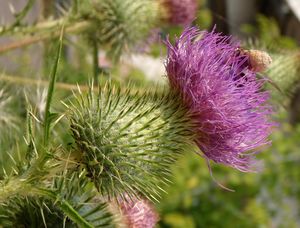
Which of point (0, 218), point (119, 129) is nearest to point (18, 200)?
point (0, 218)

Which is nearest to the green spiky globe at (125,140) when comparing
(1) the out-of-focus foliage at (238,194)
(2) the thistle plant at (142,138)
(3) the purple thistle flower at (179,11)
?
(2) the thistle plant at (142,138)

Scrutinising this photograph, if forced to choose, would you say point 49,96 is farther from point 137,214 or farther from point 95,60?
point 95,60

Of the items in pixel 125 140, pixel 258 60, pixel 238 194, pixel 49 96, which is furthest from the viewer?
pixel 238 194

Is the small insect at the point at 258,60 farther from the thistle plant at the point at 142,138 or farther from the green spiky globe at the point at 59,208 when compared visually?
the green spiky globe at the point at 59,208

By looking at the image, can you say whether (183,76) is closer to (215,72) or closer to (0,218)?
(215,72)

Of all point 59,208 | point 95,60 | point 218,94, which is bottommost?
point 59,208

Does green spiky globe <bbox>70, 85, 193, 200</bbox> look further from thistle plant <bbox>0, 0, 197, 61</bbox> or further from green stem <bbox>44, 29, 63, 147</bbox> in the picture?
thistle plant <bbox>0, 0, 197, 61</bbox>

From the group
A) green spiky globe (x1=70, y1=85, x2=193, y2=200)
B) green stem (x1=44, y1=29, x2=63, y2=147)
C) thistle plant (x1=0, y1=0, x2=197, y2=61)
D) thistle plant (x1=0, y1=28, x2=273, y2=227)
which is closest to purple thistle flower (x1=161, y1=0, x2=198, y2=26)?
thistle plant (x1=0, y1=0, x2=197, y2=61)

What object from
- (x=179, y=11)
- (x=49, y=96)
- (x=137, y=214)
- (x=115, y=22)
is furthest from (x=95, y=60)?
(x=49, y=96)
